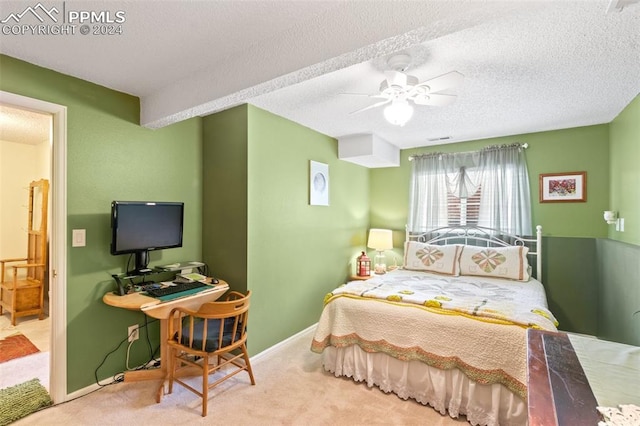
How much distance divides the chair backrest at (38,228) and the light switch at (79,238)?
2265 millimetres

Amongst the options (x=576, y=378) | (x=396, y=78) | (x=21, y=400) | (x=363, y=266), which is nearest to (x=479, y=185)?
(x=363, y=266)

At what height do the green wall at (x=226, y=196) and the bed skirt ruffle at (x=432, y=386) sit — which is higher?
the green wall at (x=226, y=196)

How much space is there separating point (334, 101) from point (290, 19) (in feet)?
4.13

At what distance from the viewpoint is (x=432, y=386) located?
7.21 feet

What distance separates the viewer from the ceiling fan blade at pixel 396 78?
195 centimetres

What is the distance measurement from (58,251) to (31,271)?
2.87 meters

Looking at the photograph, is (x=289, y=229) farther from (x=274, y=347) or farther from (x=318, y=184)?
(x=274, y=347)

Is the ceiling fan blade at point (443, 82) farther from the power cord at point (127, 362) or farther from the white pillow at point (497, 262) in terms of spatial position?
the power cord at point (127, 362)

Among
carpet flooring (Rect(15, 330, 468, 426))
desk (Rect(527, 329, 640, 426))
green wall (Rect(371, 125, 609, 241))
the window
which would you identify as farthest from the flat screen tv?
green wall (Rect(371, 125, 609, 241))

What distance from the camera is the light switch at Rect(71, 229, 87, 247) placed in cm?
229

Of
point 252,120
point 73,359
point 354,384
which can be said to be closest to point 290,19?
point 252,120

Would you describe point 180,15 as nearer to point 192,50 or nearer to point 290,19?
point 192,50

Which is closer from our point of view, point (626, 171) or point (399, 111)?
point (399, 111)

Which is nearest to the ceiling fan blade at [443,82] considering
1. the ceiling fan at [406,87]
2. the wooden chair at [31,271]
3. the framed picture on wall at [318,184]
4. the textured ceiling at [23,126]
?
the ceiling fan at [406,87]
